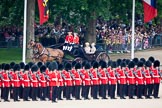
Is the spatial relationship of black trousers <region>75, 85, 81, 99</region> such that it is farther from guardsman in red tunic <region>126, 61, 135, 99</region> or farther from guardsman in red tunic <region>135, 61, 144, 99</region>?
guardsman in red tunic <region>135, 61, 144, 99</region>

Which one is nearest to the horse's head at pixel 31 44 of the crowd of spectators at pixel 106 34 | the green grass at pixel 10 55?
the green grass at pixel 10 55

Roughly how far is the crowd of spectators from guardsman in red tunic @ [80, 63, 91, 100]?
536 inches

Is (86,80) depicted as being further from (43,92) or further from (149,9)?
(149,9)

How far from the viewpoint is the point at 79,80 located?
24938 mm

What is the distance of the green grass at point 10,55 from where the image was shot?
37866mm

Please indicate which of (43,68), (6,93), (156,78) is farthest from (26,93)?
(156,78)

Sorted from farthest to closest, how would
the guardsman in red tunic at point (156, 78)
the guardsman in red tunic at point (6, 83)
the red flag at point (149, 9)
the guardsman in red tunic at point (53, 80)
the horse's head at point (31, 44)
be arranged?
the horse's head at point (31, 44) < the red flag at point (149, 9) < the guardsman in red tunic at point (156, 78) < the guardsman in red tunic at point (6, 83) < the guardsman in red tunic at point (53, 80)

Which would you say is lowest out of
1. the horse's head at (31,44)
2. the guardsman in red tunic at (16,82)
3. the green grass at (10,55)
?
the guardsman in red tunic at (16,82)

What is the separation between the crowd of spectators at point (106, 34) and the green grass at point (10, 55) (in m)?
0.53

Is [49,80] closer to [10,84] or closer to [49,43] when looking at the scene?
[10,84]

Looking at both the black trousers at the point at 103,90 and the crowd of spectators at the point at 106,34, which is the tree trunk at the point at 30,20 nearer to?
the crowd of spectators at the point at 106,34

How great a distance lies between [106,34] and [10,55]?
566cm

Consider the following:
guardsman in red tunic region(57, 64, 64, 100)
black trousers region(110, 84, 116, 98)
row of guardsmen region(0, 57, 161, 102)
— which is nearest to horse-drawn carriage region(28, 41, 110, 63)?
row of guardsmen region(0, 57, 161, 102)

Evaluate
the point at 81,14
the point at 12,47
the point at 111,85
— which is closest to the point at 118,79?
the point at 111,85
